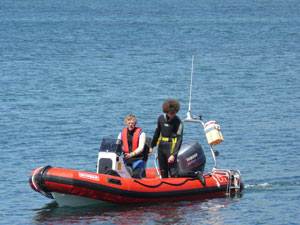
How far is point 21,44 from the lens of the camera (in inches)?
2347

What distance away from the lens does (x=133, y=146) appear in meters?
19.1

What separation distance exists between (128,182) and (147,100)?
16968mm

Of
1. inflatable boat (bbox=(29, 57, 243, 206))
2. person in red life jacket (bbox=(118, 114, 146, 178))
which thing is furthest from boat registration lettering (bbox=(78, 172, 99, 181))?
person in red life jacket (bbox=(118, 114, 146, 178))

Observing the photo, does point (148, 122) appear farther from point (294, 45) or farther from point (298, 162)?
point (294, 45)

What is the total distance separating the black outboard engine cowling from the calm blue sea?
657 millimetres

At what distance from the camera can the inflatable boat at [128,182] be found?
59.5ft

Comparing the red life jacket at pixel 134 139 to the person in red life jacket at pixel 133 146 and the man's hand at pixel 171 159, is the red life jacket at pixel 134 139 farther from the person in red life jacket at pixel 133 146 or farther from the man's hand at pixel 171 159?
the man's hand at pixel 171 159

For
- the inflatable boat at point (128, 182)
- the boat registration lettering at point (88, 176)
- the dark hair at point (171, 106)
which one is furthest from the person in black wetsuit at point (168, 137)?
the boat registration lettering at point (88, 176)

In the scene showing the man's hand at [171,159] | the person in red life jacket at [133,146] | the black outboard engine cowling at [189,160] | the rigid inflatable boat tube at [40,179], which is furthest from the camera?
the black outboard engine cowling at [189,160]

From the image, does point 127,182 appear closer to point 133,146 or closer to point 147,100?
point 133,146

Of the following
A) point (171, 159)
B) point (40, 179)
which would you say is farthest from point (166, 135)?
point (40, 179)

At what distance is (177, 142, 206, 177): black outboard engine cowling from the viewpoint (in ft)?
64.1

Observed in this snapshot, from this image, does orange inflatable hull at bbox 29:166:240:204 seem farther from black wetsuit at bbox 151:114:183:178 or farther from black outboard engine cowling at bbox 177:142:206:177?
black wetsuit at bbox 151:114:183:178

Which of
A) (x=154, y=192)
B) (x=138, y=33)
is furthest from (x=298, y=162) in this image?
(x=138, y=33)
